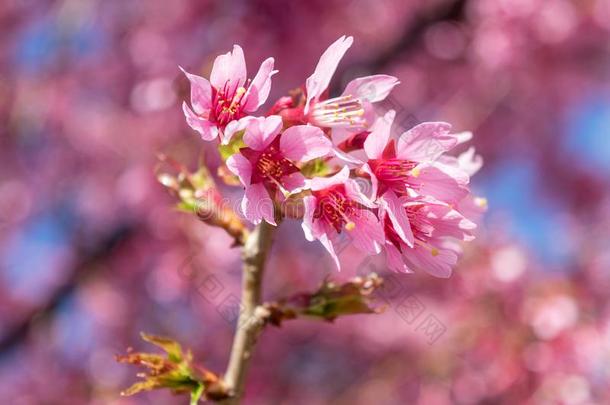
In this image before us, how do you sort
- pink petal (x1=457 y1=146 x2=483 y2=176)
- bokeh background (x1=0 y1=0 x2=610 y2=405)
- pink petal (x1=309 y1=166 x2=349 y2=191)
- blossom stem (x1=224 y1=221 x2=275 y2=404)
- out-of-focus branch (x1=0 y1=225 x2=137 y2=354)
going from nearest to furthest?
pink petal (x1=309 y1=166 x2=349 y2=191), blossom stem (x1=224 y1=221 x2=275 y2=404), pink petal (x1=457 y1=146 x2=483 y2=176), bokeh background (x1=0 y1=0 x2=610 y2=405), out-of-focus branch (x1=0 y1=225 x2=137 y2=354)

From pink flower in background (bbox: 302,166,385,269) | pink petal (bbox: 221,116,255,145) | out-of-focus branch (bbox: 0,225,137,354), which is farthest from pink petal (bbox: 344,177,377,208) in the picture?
out-of-focus branch (bbox: 0,225,137,354)

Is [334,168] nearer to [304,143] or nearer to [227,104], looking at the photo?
[304,143]

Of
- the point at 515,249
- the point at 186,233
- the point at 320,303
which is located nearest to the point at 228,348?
the point at 186,233

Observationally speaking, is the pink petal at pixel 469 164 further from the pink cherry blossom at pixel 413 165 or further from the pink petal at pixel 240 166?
the pink petal at pixel 240 166

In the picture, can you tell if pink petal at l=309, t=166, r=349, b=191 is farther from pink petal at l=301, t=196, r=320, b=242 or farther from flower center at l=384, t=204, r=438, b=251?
flower center at l=384, t=204, r=438, b=251

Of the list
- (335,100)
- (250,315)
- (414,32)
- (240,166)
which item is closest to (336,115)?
(335,100)
